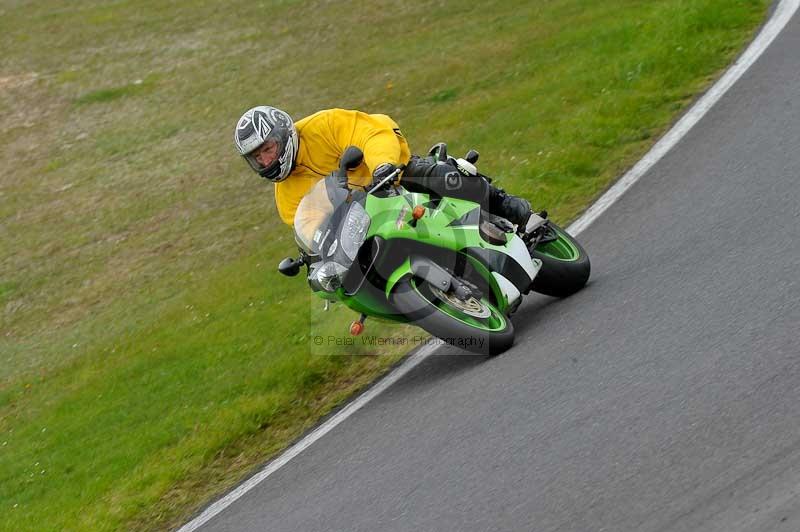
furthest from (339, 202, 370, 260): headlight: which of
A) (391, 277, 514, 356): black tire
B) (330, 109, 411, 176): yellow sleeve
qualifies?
(330, 109, 411, 176): yellow sleeve

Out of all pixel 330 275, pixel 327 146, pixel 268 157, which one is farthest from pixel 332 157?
pixel 330 275

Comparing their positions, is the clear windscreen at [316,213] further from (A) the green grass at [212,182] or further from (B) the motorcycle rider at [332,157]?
(A) the green grass at [212,182]

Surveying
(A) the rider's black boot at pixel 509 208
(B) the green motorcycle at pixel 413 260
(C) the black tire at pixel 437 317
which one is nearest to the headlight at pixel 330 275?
(B) the green motorcycle at pixel 413 260

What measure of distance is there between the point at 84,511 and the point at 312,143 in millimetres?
3087

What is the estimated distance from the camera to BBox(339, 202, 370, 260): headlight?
7.50 metres

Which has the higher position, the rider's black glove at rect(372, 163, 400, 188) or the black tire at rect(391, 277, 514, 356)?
the rider's black glove at rect(372, 163, 400, 188)

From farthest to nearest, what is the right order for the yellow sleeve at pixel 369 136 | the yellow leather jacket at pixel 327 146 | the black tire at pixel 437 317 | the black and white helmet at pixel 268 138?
the yellow leather jacket at pixel 327 146, the yellow sleeve at pixel 369 136, the black and white helmet at pixel 268 138, the black tire at pixel 437 317

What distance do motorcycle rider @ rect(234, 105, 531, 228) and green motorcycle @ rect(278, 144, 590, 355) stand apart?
0.65 feet

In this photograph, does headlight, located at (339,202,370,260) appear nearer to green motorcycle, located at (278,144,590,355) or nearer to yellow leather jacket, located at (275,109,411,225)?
green motorcycle, located at (278,144,590,355)

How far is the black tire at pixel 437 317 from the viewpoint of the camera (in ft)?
24.6

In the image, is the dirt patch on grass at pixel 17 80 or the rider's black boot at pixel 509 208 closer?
the rider's black boot at pixel 509 208

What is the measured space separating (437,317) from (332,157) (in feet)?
5.70

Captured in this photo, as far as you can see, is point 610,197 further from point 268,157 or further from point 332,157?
point 268,157

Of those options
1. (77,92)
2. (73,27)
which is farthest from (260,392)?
(73,27)
